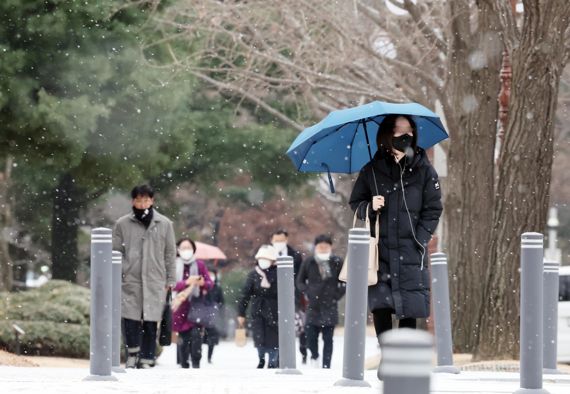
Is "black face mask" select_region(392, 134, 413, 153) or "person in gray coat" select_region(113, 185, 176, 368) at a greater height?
"black face mask" select_region(392, 134, 413, 153)

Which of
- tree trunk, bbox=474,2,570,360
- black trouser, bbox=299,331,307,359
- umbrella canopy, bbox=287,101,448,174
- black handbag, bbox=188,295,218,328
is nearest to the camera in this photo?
umbrella canopy, bbox=287,101,448,174

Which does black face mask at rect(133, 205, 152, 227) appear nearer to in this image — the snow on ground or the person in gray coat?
the person in gray coat

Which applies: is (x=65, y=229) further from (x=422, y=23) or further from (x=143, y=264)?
(x=143, y=264)

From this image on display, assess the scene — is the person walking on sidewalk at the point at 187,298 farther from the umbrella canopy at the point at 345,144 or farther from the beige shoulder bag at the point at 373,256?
the beige shoulder bag at the point at 373,256

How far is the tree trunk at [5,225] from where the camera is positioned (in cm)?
3154

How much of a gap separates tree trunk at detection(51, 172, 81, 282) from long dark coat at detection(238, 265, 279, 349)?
16.1 m

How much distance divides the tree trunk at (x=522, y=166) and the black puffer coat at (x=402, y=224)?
636 centimetres

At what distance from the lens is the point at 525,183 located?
16.3m

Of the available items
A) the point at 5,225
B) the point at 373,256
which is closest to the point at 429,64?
the point at 5,225

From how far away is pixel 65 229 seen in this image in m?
34.6

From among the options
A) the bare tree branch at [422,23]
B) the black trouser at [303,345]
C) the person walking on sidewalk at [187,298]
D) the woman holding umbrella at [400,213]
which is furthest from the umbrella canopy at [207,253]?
the woman holding umbrella at [400,213]

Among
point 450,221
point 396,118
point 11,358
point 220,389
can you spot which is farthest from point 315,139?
point 450,221

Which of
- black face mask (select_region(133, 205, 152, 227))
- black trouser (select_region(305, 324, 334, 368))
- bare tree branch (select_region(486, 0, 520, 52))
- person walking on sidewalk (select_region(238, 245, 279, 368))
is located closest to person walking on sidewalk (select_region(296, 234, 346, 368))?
black trouser (select_region(305, 324, 334, 368))

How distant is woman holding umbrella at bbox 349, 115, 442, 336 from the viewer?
31.8 ft
